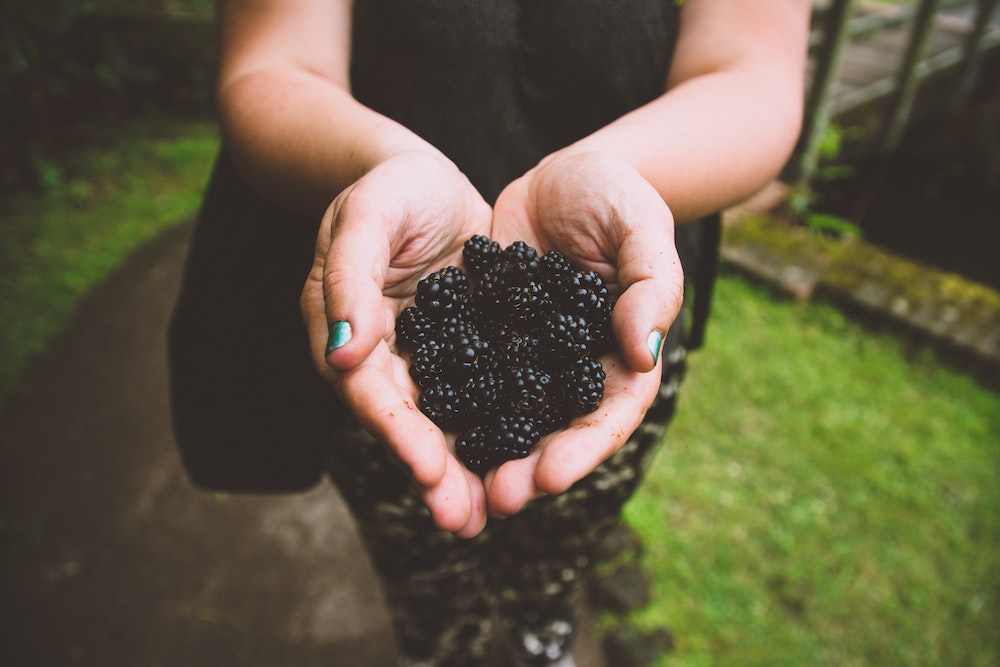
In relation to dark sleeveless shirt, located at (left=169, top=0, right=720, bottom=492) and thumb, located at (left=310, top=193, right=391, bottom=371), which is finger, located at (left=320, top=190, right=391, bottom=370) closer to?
thumb, located at (left=310, top=193, right=391, bottom=371)

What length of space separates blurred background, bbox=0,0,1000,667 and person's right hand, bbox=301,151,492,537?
1.40 meters

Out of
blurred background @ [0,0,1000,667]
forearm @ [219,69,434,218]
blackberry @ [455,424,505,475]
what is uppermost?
forearm @ [219,69,434,218]

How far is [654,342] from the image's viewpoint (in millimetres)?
1065

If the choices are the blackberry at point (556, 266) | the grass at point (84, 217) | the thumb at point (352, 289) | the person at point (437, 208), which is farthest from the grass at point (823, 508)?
the grass at point (84, 217)

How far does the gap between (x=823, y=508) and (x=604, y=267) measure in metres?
2.19

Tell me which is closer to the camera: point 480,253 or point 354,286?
point 354,286

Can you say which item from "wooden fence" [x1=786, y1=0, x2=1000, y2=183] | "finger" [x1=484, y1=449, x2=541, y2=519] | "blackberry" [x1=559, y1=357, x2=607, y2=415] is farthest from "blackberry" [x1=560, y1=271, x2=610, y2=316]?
"wooden fence" [x1=786, y1=0, x2=1000, y2=183]

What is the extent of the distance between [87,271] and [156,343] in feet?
3.17

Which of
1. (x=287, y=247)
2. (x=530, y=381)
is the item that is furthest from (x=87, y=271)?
(x=530, y=381)

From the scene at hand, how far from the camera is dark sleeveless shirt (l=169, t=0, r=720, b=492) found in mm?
1256

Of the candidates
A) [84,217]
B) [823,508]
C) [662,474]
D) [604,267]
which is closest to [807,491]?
[823,508]

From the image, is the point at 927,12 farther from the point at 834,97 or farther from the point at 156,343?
the point at 156,343

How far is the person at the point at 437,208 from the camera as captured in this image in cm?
107

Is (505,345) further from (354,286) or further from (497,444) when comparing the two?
(354,286)
